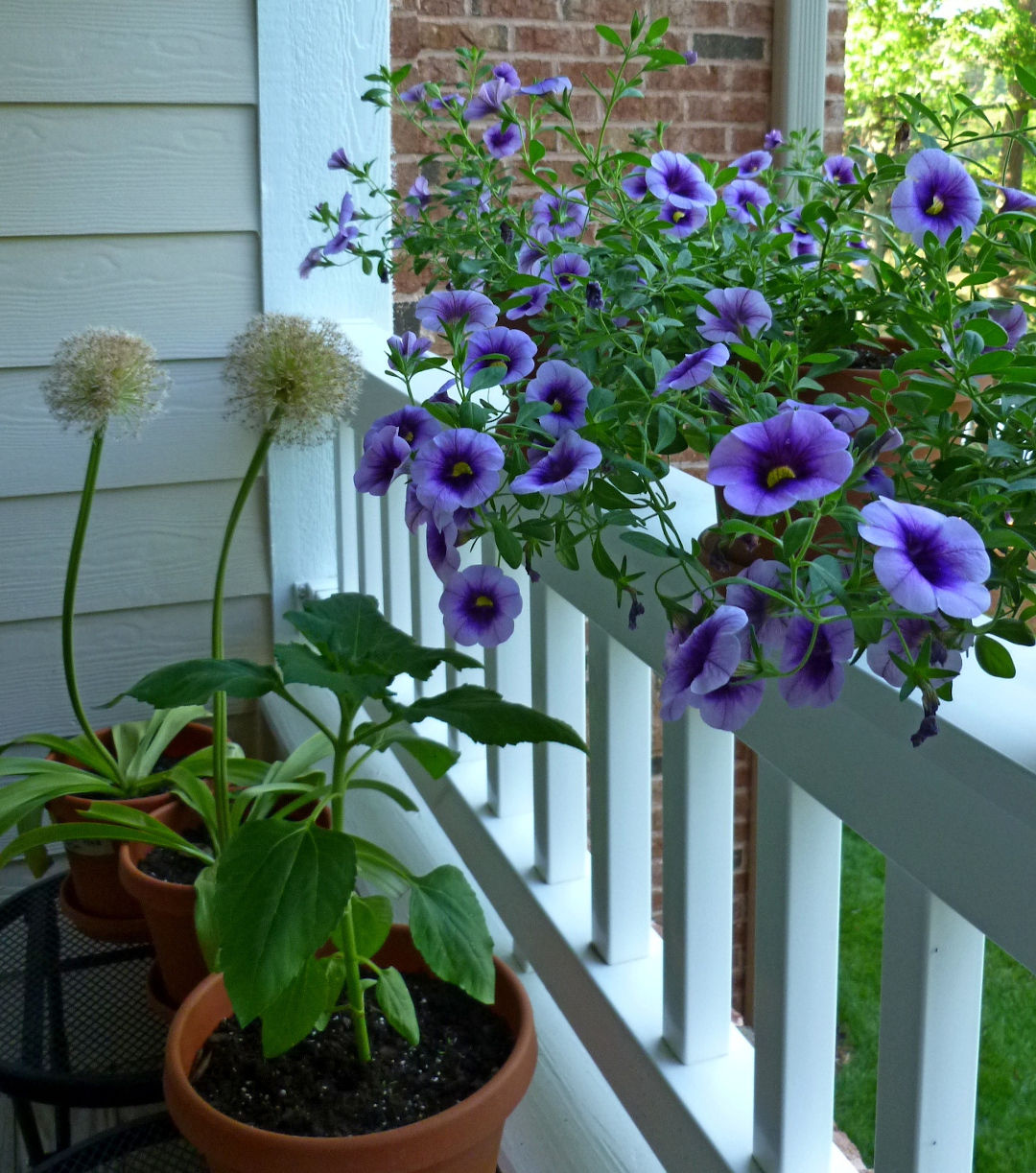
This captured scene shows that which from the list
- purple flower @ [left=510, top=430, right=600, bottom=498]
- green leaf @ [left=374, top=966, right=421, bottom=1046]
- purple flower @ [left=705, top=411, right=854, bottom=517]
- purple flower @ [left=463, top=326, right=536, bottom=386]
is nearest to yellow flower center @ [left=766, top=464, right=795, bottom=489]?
purple flower @ [left=705, top=411, right=854, bottom=517]

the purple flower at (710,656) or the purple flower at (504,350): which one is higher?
the purple flower at (504,350)

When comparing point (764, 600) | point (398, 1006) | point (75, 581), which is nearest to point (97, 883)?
point (75, 581)

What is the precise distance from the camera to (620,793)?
98 centimetres

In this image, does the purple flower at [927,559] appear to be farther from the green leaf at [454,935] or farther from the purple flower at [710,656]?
the green leaf at [454,935]

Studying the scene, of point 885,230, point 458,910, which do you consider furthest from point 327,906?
point 885,230

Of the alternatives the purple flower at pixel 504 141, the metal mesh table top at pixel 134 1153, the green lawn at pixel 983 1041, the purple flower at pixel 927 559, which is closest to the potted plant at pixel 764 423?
the purple flower at pixel 927 559

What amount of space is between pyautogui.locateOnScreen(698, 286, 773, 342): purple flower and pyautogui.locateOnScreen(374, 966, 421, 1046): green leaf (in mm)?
528

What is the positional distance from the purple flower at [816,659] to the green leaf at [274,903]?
36cm

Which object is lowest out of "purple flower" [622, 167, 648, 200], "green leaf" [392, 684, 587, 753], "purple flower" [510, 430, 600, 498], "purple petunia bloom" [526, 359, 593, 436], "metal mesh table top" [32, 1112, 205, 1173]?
"metal mesh table top" [32, 1112, 205, 1173]

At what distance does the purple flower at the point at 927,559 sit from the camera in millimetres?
355

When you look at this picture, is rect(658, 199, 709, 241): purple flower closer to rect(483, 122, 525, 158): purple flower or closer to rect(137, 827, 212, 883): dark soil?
rect(483, 122, 525, 158): purple flower

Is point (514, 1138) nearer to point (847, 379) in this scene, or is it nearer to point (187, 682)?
point (187, 682)

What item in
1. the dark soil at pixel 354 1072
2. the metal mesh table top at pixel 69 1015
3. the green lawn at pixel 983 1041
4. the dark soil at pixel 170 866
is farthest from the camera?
the green lawn at pixel 983 1041

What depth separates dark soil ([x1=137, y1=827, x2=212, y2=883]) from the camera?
4.05 feet
